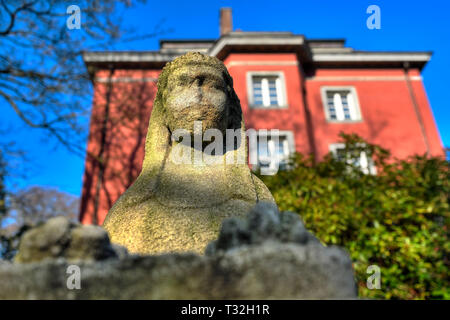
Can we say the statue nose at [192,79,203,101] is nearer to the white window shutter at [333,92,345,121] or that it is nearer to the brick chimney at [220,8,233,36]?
the white window shutter at [333,92,345,121]

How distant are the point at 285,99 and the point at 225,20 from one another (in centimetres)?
648

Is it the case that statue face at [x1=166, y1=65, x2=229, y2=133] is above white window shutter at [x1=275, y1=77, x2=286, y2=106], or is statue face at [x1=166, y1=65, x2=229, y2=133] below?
below

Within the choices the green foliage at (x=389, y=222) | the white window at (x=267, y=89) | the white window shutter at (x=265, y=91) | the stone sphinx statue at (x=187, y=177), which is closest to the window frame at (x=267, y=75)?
the white window at (x=267, y=89)

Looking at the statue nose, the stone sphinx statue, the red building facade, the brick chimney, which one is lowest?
the stone sphinx statue

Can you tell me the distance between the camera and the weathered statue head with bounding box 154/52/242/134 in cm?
225

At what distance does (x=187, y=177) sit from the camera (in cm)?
215

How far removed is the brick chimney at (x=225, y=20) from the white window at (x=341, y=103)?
5973mm

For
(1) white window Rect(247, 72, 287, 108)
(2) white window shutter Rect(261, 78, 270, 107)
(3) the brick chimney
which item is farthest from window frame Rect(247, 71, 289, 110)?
(3) the brick chimney

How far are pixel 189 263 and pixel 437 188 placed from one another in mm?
6724

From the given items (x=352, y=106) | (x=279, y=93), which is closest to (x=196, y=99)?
(x=279, y=93)

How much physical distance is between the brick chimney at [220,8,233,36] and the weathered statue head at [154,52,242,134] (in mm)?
15896

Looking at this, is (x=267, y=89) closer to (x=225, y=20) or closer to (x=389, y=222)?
(x=225, y=20)

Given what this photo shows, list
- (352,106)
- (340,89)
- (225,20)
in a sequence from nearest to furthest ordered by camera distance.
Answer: (352,106) → (340,89) → (225,20)
